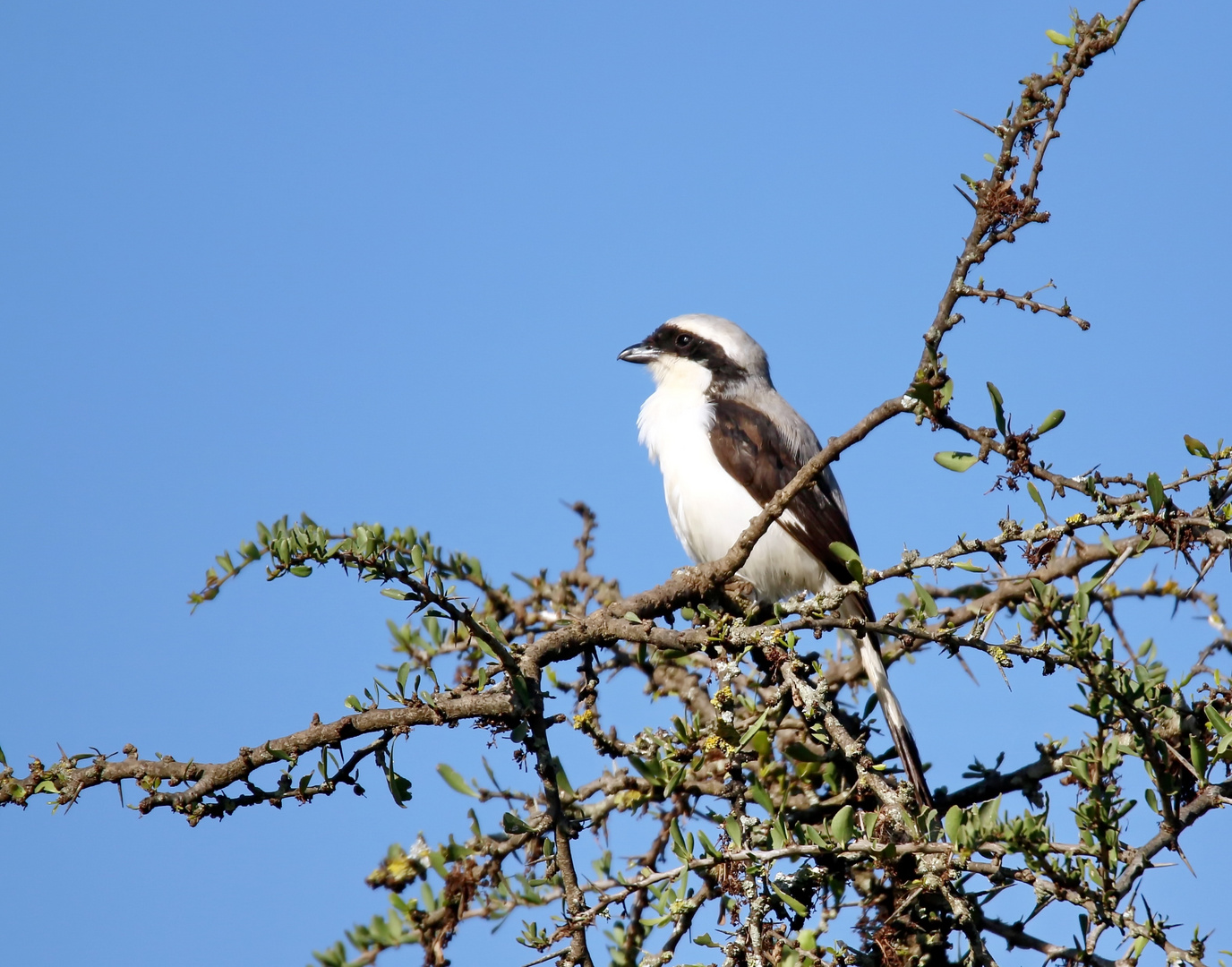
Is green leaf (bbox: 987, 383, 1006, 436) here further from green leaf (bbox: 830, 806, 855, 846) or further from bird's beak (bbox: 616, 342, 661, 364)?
bird's beak (bbox: 616, 342, 661, 364)

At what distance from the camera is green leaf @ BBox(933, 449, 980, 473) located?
286 cm

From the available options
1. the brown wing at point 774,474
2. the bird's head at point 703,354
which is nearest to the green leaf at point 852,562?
the brown wing at point 774,474

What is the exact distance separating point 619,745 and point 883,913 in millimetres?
915

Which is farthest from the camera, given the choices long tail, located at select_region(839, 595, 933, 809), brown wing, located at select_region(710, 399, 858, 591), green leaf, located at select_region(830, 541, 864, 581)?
brown wing, located at select_region(710, 399, 858, 591)

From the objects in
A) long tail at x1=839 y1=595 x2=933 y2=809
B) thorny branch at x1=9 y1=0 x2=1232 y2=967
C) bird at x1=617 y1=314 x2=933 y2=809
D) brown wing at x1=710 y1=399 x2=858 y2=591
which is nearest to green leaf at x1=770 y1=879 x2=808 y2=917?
thorny branch at x1=9 y1=0 x2=1232 y2=967

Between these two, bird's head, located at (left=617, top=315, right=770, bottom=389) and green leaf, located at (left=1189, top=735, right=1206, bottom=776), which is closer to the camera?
green leaf, located at (left=1189, top=735, right=1206, bottom=776)

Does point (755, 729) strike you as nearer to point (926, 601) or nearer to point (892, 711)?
point (926, 601)

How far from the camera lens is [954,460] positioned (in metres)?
2.88

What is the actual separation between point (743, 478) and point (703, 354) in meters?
1.25

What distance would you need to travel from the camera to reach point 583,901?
108 inches

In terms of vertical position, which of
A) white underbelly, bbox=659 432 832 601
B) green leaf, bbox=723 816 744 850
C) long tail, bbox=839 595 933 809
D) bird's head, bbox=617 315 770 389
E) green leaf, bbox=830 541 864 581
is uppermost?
bird's head, bbox=617 315 770 389

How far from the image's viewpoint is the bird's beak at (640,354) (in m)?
7.14

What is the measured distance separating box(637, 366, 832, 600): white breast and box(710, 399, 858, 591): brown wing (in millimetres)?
60

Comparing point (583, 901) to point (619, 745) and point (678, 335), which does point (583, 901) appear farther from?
point (678, 335)
